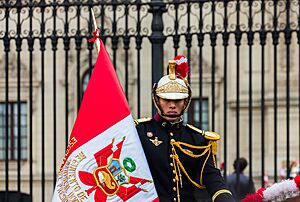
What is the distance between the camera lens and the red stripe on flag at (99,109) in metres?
7.26

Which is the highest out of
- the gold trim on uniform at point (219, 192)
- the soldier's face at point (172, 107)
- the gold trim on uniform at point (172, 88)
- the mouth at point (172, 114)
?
the gold trim on uniform at point (172, 88)

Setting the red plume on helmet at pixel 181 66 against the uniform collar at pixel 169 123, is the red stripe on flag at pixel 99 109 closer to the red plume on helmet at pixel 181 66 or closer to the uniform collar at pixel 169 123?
the uniform collar at pixel 169 123

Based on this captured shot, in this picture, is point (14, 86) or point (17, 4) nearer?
point (17, 4)

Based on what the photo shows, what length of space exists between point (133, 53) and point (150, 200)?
17836mm

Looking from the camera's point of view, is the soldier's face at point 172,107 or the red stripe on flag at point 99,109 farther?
the red stripe on flag at point 99,109

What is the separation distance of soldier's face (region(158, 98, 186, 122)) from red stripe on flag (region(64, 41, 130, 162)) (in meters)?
0.36

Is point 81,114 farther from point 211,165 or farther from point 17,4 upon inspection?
point 17,4

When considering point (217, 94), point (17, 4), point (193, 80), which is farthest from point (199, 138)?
point (217, 94)

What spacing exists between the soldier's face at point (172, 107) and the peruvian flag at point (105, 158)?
0.94 ft

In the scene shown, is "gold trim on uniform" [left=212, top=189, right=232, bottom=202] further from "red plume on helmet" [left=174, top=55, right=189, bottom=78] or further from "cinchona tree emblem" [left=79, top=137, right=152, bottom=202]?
"red plume on helmet" [left=174, top=55, right=189, bottom=78]

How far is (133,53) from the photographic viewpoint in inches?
976

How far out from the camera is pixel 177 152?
7137 millimetres

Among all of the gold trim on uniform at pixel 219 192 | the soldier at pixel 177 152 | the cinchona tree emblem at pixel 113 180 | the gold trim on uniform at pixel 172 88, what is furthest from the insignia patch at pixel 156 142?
the gold trim on uniform at pixel 219 192

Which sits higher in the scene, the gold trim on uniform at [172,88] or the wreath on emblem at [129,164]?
the gold trim on uniform at [172,88]
